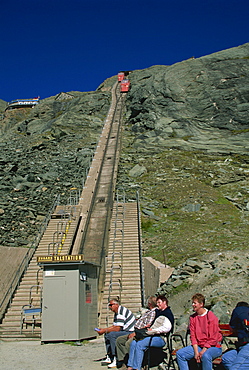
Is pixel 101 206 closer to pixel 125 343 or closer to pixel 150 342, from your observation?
pixel 125 343

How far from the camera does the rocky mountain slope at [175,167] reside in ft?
49.8

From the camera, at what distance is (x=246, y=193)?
90.3 ft

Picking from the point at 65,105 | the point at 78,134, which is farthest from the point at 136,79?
the point at 78,134

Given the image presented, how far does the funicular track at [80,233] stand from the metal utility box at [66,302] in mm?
2164

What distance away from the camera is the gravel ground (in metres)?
7.51

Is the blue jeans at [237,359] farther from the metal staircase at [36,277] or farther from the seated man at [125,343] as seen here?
the metal staircase at [36,277]

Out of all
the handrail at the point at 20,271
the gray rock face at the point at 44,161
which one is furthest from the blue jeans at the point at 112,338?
the gray rock face at the point at 44,161

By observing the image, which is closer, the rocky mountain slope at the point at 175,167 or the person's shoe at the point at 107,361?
the person's shoe at the point at 107,361

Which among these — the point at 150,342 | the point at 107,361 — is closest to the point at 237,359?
the point at 150,342

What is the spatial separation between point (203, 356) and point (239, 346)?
0.53 meters

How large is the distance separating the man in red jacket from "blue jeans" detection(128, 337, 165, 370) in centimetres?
77

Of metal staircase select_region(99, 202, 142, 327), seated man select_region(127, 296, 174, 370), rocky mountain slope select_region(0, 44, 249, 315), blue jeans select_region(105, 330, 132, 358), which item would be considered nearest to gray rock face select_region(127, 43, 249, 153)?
rocky mountain slope select_region(0, 44, 249, 315)

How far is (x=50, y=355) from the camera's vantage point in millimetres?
8633

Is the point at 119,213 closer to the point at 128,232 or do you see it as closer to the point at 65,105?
the point at 128,232
